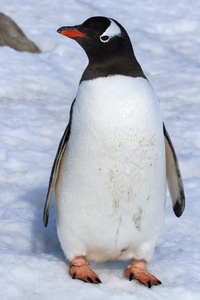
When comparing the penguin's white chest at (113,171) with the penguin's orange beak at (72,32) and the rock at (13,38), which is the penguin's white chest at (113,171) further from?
the rock at (13,38)

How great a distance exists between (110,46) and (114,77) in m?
0.16

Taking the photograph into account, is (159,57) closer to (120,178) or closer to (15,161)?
(15,161)

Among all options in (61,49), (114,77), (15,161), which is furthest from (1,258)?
(61,49)

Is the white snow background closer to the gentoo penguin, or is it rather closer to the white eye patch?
the gentoo penguin

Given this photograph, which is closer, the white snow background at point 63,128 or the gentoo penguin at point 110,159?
the gentoo penguin at point 110,159

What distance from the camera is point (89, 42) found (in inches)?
96.5

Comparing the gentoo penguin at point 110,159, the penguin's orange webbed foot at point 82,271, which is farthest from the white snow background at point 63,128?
the gentoo penguin at point 110,159

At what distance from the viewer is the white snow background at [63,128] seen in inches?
98.1

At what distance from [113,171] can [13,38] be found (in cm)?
457

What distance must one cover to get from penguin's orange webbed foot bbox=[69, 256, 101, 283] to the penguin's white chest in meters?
0.05

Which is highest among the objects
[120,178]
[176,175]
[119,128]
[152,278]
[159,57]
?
[119,128]

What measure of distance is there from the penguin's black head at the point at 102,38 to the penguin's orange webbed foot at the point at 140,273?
3.34ft

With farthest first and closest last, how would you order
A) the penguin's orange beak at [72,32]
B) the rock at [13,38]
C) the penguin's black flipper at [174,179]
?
1. the rock at [13,38]
2. the penguin's black flipper at [174,179]
3. the penguin's orange beak at [72,32]

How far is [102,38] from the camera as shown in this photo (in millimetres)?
2426
